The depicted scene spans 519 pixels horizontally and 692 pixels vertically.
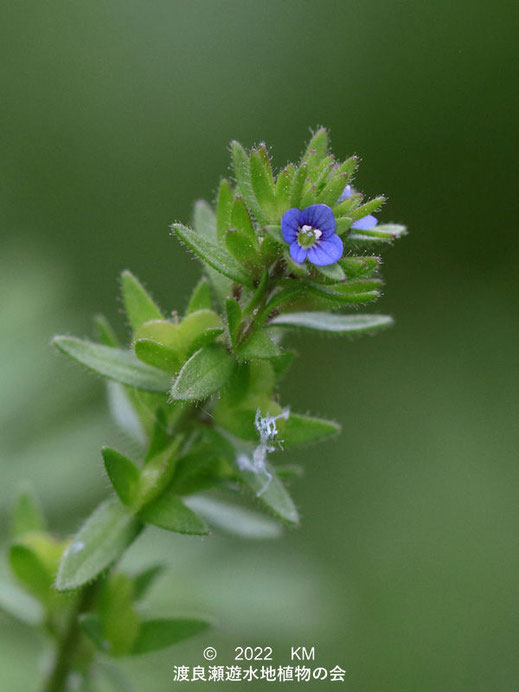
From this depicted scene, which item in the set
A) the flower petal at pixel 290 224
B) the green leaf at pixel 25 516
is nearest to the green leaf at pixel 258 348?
the flower petal at pixel 290 224

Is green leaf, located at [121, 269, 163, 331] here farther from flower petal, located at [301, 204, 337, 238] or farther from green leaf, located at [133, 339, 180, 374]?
flower petal, located at [301, 204, 337, 238]

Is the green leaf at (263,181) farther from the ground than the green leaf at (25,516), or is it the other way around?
the green leaf at (263,181)

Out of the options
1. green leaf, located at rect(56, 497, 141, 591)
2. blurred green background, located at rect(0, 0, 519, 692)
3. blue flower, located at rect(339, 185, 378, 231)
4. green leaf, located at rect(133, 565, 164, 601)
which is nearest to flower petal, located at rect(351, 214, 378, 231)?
blue flower, located at rect(339, 185, 378, 231)

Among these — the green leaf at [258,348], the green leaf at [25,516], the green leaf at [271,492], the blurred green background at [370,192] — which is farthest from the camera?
the blurred green background at [370,192]

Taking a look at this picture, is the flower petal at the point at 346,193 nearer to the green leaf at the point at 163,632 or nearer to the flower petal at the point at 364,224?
the flower petal at the point at 364,224

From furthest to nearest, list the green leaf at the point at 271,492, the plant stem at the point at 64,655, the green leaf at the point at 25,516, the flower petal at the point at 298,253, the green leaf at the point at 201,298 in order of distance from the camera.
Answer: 1. the green leaf at the point at 25,516
2. the plant stem at the point at 64,655
3. the green leaf at the point at 201,298
4. the green leaf at the point at 271,492
5. the flower petal at the point at 298,253

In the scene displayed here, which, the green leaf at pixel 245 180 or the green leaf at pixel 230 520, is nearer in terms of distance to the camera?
the green leaf at pixel 245 180

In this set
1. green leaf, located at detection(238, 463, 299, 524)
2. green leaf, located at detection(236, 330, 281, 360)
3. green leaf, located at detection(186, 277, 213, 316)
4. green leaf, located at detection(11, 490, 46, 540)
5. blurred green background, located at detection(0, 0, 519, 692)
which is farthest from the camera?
blurred green background, located at detection(0, 0, 519, 692)
